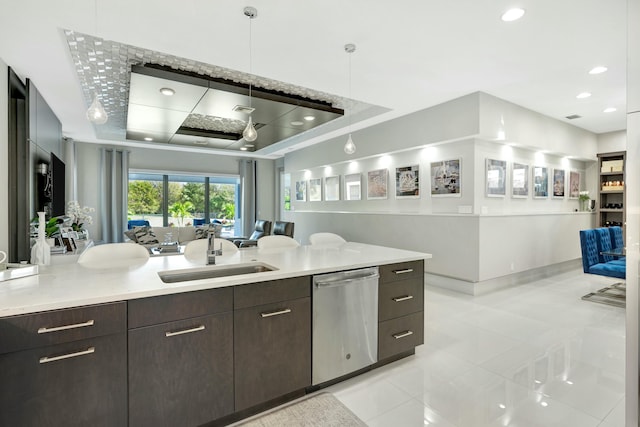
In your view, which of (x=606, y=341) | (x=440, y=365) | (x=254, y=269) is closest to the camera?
(x=254, y=269)

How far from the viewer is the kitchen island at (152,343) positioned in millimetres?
1349

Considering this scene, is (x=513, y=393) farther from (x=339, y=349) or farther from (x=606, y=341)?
(x=606, y=341)

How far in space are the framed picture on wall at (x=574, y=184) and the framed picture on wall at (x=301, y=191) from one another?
589 centimetres

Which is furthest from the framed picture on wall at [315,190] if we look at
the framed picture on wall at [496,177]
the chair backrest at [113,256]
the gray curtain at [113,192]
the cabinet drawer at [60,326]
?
the cabinet drawer at [60,326]

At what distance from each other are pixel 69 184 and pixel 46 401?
7.50 metres

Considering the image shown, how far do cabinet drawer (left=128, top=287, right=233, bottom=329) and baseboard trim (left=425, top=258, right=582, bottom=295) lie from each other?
391cm

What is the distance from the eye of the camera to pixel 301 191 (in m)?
8.77

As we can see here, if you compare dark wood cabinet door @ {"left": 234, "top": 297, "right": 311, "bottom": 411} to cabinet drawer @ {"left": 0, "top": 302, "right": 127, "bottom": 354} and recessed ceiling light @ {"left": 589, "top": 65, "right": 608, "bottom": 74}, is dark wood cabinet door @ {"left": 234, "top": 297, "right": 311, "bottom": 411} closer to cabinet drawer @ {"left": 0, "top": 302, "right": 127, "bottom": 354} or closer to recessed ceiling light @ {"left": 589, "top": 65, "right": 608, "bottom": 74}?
cabinet drawer @ {"left": 0, "top": 302, "right": 127, "bottom": 354}

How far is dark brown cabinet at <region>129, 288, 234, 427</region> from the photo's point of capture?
5.12 feet

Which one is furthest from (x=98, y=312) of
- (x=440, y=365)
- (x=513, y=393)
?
(x=513, y=393)

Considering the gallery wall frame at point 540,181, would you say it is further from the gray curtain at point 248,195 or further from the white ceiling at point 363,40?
the gray curtain at point 248,195

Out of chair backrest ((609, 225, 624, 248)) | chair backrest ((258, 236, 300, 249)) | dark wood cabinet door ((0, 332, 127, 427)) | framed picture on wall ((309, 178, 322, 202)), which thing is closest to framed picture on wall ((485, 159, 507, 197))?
chair backrest ((609, 225, 624, 248))

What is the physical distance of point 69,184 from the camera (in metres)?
7.16

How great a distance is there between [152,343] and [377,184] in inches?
203
